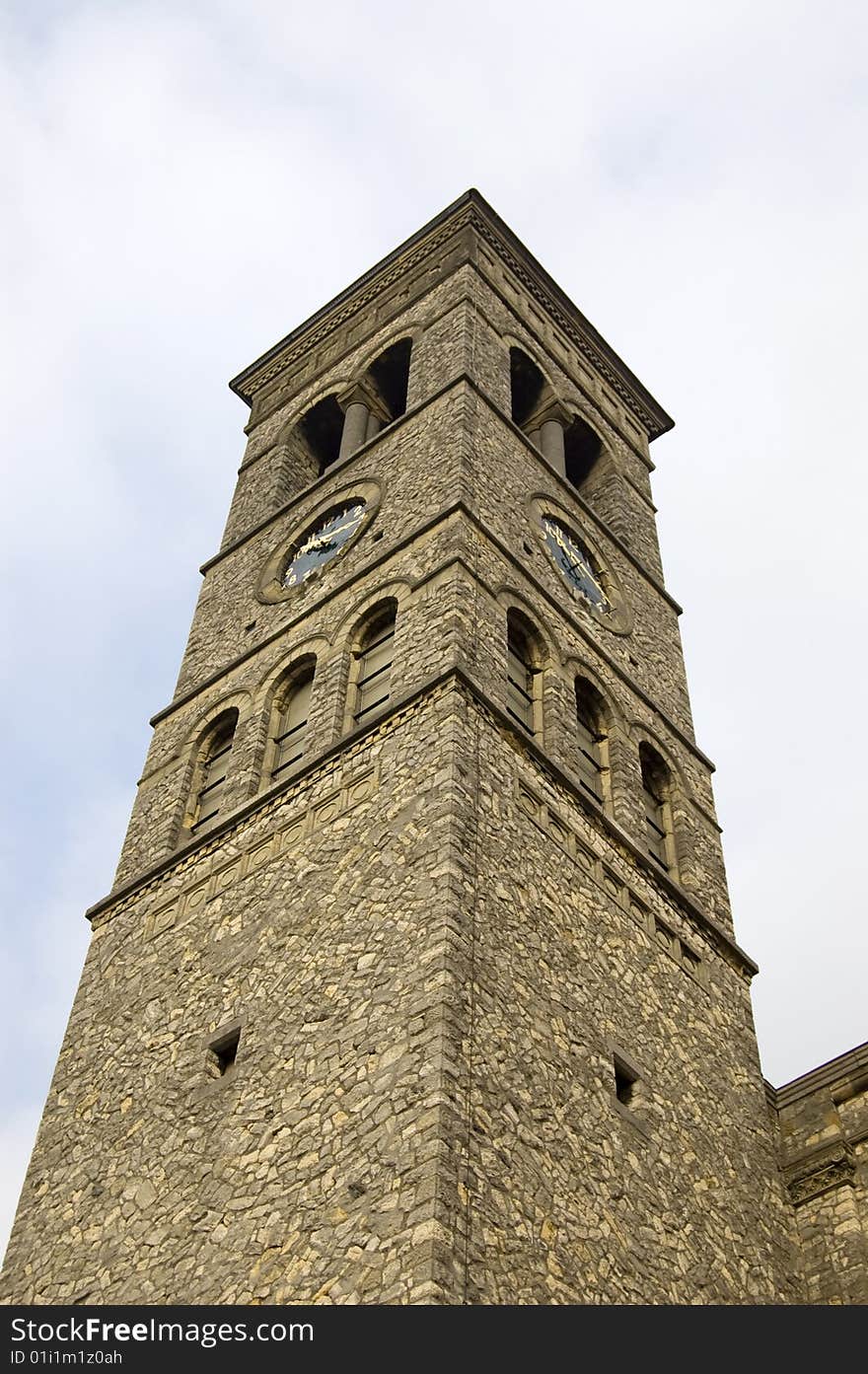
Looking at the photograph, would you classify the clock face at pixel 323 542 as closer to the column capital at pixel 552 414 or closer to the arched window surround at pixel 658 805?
the arched window surround at pixel 658 805

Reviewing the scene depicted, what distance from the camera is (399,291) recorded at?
2672 cm

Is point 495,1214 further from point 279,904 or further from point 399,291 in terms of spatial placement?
point 399,291

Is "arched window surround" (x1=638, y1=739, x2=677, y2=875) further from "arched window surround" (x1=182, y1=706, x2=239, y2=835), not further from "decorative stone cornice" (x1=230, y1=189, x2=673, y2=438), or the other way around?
"decorative stone cornice" (x1=230, y1=189, x2=673, y2=438)

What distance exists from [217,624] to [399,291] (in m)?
7.90

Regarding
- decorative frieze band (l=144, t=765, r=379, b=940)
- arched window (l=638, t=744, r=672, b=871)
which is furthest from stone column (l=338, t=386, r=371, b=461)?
decorative frieze band (l=144, t=765, r=379, b=940)

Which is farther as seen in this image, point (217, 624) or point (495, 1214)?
point (217, 624)

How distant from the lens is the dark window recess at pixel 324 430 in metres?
26.4

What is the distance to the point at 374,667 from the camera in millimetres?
17594

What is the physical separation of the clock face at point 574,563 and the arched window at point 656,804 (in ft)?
7.76

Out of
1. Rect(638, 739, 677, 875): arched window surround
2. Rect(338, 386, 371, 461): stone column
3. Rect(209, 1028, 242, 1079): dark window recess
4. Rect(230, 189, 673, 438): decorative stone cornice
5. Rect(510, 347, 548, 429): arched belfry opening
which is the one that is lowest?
Rect(209, 1028, 242, 1079): dark window recess

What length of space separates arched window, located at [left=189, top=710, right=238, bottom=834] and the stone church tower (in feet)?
0.15

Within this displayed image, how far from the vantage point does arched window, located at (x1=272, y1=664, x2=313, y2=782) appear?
17.4m
